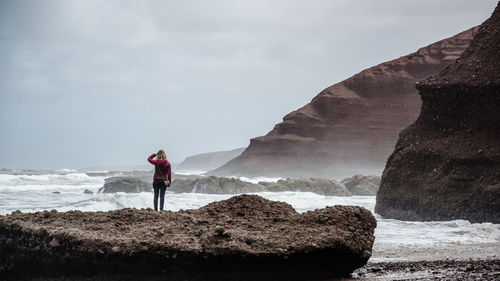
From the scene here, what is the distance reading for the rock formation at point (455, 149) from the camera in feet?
49.3

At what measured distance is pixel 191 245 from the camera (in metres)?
6.24

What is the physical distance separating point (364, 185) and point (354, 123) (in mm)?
40060

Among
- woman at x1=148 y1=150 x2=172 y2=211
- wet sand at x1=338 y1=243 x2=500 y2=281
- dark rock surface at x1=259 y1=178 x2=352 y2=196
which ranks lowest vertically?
dark rock surface at x1=259 y1=178 x2=352 y2=196

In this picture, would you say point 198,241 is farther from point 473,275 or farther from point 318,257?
point 473,275

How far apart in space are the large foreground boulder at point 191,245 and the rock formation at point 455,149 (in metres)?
8.50

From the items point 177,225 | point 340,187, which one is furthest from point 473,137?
point 340,187

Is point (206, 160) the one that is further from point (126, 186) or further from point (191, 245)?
point (191, 245)

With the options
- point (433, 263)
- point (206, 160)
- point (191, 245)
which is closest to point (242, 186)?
point (433, 263)

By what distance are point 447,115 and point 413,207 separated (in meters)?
2.74

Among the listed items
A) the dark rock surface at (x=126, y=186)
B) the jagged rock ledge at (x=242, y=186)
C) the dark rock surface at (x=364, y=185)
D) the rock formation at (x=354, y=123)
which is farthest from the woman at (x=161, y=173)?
the rock formation at (x=354, y=123)

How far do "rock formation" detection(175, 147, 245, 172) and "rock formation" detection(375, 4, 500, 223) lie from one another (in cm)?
12095

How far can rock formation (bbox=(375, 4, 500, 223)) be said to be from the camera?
591 inches

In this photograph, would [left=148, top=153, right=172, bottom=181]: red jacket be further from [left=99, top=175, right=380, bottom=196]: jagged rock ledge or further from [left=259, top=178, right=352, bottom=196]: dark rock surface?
[left=259, top=178, right=352, bottom=196]: dark rock surface

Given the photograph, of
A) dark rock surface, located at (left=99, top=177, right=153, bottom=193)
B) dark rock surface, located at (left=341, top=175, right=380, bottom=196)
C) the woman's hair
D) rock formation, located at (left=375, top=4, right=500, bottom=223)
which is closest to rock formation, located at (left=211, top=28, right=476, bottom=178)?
dark rock surface, located at (left=341, top=175, right=380, bottom=196)
